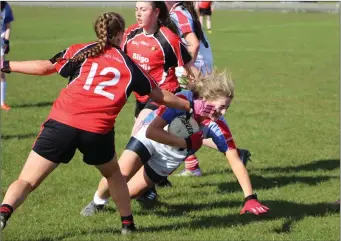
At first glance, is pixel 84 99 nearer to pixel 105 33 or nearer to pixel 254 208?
pixel 105 33

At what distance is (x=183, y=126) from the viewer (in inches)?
242

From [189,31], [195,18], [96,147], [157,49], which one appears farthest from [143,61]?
[96,147]

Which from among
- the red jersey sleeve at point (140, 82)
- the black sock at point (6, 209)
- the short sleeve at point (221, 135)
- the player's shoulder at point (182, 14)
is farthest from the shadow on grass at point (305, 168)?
the black sock at point (6, 209)

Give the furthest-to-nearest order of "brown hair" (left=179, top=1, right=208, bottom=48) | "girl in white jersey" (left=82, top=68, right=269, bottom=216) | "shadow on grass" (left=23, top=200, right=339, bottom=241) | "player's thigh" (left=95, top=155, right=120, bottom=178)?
"brown hair" (left=179, top=1, right=208, bottom=48) → "shadow on grass" (left=23, top=200, right=339, bottom=241) → "girl in white jersey" (left=82, top=68, right=269, bottom=216) → "player's thigh" (left=95, top=155, right=120, bottom=178)

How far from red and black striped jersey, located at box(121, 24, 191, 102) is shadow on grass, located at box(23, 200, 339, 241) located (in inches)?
52.2

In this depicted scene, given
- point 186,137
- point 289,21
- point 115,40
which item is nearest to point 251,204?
point 186,137

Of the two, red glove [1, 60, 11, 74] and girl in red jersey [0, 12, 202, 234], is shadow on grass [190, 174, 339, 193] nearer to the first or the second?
girl in red jersey [0, 12, 202, 234]

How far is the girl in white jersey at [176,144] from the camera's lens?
5.77 metres

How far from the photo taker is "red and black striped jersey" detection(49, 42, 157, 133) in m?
5.24

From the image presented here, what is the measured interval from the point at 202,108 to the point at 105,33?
3.60 ft

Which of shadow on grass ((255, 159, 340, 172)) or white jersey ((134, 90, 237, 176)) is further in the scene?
shadow on grass ((255, 159, 340, 172))

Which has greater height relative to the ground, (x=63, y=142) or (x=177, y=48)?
(x=63, y=142)

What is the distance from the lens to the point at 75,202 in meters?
6.87

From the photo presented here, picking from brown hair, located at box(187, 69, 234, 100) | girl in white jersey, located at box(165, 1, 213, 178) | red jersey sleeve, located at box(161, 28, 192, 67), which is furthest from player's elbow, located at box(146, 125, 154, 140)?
girl in white jersey, located at box(165, 1, 213, 178)
